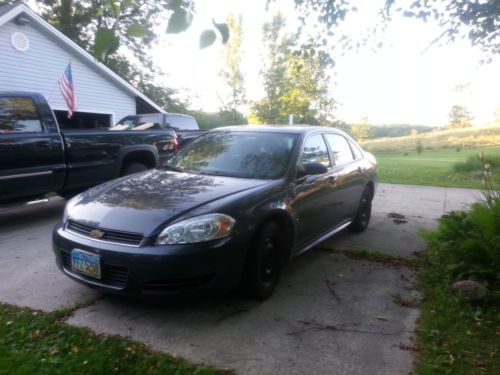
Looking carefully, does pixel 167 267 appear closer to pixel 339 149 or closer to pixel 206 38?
pixel 206 38

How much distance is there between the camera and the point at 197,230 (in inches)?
122

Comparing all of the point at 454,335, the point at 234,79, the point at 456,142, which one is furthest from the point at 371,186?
the point at 234,79

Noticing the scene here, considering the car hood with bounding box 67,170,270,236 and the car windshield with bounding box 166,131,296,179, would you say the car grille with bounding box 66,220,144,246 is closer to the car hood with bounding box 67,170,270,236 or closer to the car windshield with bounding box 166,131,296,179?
the car hood with bounding box 67,170,270,236

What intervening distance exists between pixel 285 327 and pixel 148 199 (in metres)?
1.52

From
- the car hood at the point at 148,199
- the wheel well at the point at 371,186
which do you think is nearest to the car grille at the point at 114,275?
the car hood at the point at 148,199

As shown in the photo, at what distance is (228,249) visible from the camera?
10.3ft

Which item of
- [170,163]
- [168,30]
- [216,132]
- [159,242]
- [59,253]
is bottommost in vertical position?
[59,253]

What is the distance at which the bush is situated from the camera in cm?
375

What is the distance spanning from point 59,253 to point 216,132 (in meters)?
2.35

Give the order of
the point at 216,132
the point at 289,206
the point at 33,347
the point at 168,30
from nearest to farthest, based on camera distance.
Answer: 1. the point at 168,30
2. the point at 33,347
3. the point at 289,206
4. the point at 216,132

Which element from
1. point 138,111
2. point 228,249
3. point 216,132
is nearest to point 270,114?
point 138,111

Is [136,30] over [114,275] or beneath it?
over

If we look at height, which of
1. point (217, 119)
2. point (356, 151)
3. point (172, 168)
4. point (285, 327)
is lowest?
point (285, 327)

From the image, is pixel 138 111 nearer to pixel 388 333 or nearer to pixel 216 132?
pixel 216 132
